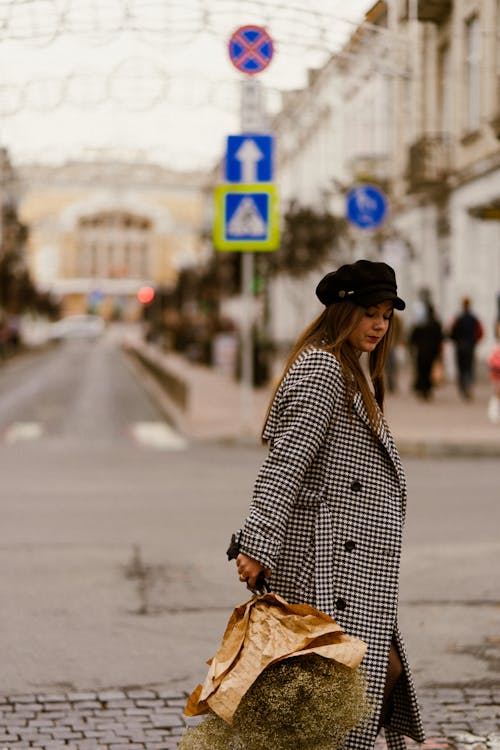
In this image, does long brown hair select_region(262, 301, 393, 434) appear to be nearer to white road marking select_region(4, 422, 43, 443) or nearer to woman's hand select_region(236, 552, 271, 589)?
woman's hand select_region(236, 552, 271, 589)

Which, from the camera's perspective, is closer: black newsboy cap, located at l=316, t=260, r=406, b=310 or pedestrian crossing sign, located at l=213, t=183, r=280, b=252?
black newsboy cap, located at l=316, t=260, r=406, b=310

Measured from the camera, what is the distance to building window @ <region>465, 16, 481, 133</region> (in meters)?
27.0

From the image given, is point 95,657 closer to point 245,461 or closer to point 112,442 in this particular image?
point 245,461

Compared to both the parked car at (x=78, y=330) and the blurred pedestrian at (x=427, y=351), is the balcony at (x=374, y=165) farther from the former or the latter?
the parked car at (x=78, y=330)

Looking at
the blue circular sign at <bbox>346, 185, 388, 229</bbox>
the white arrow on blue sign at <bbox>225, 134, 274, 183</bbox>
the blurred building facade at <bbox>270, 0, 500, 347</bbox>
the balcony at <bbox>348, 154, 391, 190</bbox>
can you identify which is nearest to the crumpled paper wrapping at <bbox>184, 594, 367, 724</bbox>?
the white arrow on blue sign at <bbox>225, 134, 274, 183</bbox>

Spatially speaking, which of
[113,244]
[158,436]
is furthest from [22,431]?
[113,244]

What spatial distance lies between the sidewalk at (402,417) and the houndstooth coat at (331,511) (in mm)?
11702

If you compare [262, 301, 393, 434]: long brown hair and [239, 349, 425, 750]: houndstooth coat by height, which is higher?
[262, 301, 393, 434]: long brown hair

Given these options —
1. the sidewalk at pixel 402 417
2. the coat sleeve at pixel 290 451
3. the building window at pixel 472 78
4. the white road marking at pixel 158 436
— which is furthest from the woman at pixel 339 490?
the building window at pixel 472 78

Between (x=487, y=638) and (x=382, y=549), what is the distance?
112 inches

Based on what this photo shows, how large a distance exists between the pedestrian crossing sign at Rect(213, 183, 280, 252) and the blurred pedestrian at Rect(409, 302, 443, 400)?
7471 millimetres

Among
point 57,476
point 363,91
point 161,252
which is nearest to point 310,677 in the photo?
point 57,476

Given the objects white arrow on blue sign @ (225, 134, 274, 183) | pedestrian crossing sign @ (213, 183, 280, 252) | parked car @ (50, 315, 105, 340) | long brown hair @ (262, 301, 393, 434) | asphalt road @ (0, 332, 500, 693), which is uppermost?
white arrow on blue sign @ (225, 134, 274, 183)

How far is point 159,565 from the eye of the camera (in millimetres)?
8211
